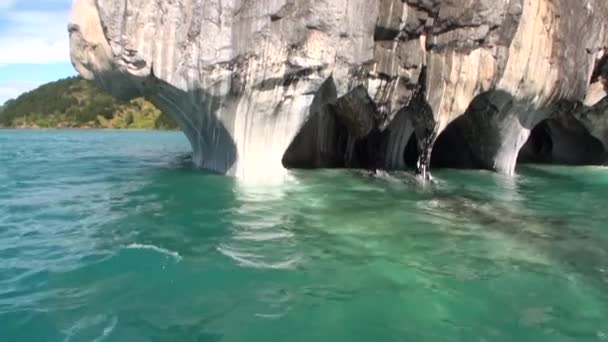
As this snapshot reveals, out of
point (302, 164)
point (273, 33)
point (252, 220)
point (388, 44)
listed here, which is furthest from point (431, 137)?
point (252, 220)

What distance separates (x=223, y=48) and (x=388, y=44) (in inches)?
202

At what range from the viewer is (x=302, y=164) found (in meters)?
19.9

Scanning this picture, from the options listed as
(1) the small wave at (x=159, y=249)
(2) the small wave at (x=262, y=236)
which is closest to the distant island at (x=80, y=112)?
(2) the small wave at (x=262, y=236)

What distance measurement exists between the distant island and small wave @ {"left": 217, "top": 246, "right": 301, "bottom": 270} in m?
88.8

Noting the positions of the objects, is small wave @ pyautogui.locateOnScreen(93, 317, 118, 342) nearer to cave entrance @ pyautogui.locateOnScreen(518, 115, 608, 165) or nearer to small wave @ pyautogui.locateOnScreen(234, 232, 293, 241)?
small wave @ pyautogui.locateOnScreen(234, 232, 293, 241)

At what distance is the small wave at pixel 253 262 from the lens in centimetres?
738

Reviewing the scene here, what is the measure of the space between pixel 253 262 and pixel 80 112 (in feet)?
332

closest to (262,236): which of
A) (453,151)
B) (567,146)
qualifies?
(453,151)

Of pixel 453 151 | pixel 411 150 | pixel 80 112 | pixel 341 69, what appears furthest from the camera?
pixel 80 112

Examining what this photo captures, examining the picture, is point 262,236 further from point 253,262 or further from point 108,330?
point 108,330

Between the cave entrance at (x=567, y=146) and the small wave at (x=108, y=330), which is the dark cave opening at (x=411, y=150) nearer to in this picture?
the cave entrance at (x=567, y=146)

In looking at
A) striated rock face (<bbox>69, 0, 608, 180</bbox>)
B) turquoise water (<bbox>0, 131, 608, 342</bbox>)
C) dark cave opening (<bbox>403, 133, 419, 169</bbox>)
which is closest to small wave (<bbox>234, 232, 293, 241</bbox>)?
turquoise water (<bbox>0, 131, 608, 342</bbox>)

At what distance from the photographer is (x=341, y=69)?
14695 mm

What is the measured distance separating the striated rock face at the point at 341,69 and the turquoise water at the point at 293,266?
7.55 ft
